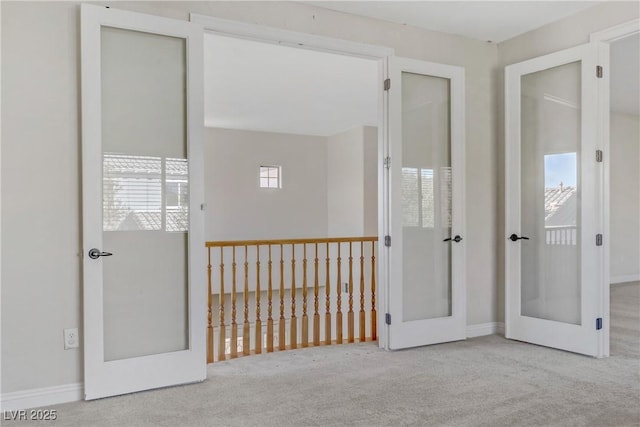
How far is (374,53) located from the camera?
3.62m

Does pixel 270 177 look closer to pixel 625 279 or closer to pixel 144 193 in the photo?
pixel 144 193

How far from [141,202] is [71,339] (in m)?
0.88

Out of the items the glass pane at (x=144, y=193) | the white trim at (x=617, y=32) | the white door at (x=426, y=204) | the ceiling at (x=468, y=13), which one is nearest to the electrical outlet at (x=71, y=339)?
the glass pane at (x=144, y=193)

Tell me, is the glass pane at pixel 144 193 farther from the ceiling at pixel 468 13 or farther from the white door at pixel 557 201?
the white door at pixel 557 201

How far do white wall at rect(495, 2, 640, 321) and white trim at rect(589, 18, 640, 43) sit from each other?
4 cm

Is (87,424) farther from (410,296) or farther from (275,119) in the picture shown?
(275,119)

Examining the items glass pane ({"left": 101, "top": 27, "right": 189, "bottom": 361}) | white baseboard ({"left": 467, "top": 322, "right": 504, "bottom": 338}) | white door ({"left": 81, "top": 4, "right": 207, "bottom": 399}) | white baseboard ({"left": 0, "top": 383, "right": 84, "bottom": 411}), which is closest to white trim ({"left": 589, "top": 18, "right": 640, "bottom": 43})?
white baseboard ({"left": 467, "top": 322, "right": 504, "bottom": 338})

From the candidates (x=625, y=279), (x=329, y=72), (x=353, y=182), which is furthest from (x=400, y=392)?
(x=625, y=279)

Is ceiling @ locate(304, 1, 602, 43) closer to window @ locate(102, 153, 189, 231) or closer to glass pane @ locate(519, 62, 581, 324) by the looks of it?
glass pane @ locate(519, 62, 581, 324)

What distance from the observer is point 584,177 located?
3.46m

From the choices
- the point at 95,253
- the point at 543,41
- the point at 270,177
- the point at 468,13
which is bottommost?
the point at 95,253

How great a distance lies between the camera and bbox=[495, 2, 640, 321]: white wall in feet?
10.9

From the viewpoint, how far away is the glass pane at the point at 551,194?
3547mm

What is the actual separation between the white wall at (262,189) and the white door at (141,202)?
4.80 meters
